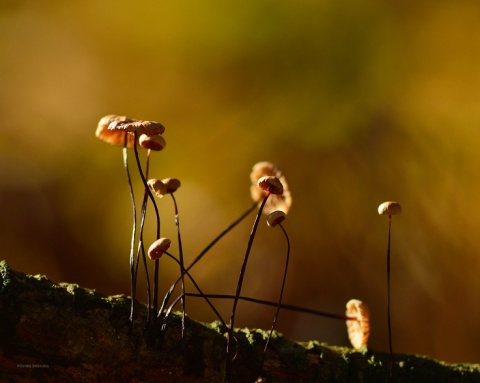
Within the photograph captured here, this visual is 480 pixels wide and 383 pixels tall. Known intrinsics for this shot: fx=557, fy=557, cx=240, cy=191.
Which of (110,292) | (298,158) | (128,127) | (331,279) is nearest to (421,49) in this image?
(298,158)

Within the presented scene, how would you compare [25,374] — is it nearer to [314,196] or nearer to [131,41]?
[314,196]

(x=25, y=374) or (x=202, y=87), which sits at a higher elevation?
(x=202, y=87)

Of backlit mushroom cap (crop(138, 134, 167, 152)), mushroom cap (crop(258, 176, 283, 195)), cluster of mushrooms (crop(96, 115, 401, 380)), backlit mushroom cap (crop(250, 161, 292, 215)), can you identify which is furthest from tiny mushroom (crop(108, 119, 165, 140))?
backlit mushroom cap (crop(250, 161, 292, 215))

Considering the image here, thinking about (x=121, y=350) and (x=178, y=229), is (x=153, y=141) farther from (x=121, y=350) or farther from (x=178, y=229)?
(x=121, y=350)

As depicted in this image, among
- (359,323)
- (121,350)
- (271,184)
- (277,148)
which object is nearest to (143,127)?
(271,184)

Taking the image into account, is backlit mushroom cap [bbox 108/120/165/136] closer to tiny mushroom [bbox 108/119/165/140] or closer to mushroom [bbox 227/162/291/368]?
tiny mushroom [bbox 108/119/165/140]

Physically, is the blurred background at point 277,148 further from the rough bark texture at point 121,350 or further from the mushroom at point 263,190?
the rough bark texture at point 121,350
